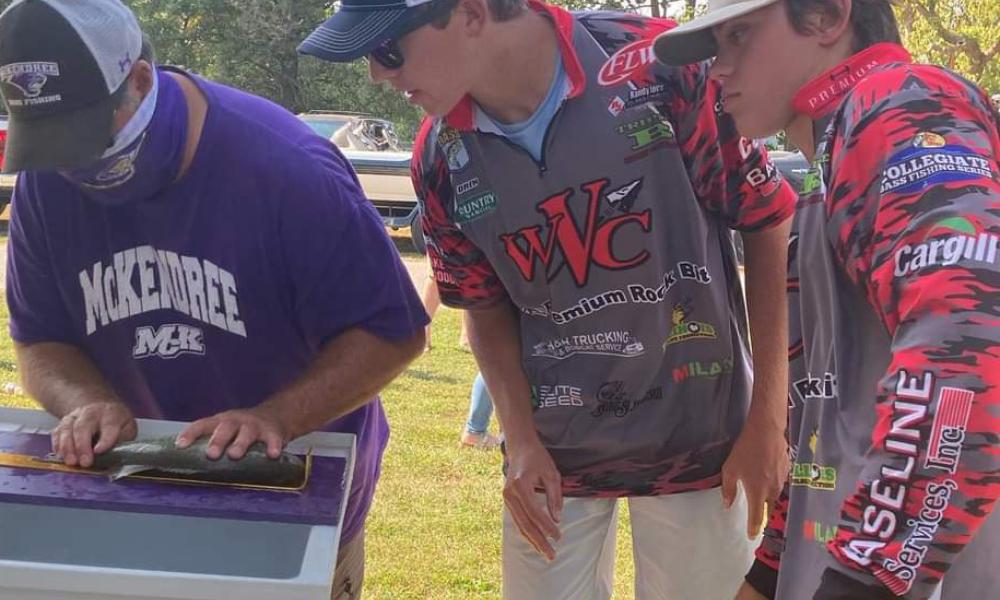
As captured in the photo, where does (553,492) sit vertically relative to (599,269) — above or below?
below

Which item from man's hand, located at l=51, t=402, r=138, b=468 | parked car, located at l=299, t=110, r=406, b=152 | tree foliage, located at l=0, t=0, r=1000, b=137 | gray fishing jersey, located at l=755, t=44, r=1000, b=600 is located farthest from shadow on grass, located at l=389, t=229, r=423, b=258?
tree foliage, located at l=0, t=0, r=1000, b=137

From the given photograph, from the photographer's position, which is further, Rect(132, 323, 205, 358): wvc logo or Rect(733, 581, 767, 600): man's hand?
Rect(132, 323, 205, 358): wvc logo

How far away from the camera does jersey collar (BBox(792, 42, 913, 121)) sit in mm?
1550

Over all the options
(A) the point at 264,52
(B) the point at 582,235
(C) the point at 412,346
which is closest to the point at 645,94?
(B) the point at 582,235

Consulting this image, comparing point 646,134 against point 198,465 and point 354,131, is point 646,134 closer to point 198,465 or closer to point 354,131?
point 198,465

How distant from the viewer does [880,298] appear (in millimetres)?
1349

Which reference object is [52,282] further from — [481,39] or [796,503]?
[796,503]

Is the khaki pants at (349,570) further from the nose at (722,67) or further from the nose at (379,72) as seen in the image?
the nose at (722,67)

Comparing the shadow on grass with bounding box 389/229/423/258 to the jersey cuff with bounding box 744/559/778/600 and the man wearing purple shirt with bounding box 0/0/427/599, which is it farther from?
the jersey cuff with bounding box 744/559/778/600

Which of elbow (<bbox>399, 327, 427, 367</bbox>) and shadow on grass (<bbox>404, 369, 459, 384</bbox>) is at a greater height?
elbow (<bbox>399, 327, 427, 367</bbox>)

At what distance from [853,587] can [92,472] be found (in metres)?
1.25

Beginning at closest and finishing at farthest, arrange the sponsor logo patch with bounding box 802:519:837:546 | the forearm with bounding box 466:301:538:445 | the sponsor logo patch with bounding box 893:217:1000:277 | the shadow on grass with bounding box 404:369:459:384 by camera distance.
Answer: the sponsor logo patch with bounding box 893:217:1000:277 → the sponsor logo patch with bounding box 802:519:837:546 → the forearm with bounding box 466:301:538:445 → the shadow on grass with bounding box 404:369:459:384

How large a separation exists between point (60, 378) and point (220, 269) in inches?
17.1

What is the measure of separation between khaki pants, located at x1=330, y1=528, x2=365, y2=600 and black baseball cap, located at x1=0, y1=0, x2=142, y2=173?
1.06 m
